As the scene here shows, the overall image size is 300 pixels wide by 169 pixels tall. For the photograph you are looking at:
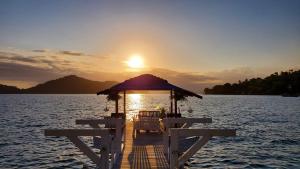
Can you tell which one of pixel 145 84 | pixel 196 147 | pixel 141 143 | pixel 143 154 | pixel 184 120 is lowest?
pixel 143 154

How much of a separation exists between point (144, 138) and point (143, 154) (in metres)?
3.88

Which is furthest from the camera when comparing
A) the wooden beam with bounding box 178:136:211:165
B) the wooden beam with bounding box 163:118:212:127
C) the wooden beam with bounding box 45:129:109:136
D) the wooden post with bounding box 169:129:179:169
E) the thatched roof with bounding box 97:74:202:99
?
the thatched roof with bounding box 97:74:202:99

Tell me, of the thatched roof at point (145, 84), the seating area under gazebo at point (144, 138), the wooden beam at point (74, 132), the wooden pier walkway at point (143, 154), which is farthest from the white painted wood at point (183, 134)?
the thatched roof at point (145, 84)

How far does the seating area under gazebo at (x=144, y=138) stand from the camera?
358 inches

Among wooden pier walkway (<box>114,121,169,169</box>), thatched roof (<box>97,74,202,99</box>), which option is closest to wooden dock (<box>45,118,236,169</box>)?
wooden pier walkway (<box>114,121,169,169</box>)

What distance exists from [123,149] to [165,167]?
337 centimetres

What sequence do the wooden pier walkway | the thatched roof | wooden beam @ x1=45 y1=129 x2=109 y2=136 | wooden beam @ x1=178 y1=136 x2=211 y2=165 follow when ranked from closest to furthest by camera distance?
wooden beam @ x1=45 y1=129 x2=109 y2=136 → wooden beam @ x1=178 y1=136 x2=211 y2=165 → the wooden pier walkway → the thatched roof

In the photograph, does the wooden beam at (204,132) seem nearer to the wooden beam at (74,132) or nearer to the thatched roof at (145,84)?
the wooden beam at (74,132)

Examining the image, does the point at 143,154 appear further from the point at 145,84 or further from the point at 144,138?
the point at 145,84

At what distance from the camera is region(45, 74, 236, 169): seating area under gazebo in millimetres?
9102

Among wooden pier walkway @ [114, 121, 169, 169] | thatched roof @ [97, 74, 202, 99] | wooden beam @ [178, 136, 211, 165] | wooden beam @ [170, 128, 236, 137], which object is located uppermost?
thatched roof @ [97, 74, 202, 99]

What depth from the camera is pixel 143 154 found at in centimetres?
1338

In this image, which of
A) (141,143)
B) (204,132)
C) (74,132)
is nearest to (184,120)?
(141,143)

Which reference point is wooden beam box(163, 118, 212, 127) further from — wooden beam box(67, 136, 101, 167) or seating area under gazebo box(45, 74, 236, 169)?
wooden beam box(67, 136, 101, 167)
